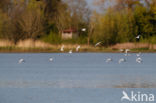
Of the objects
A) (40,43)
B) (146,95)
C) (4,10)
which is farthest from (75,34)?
(146,95)

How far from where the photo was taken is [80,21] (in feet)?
193

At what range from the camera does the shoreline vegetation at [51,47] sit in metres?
43.3

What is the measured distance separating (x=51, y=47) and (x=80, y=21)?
49.1ft

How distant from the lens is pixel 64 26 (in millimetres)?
56969

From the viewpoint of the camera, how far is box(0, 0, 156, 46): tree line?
48219 mm

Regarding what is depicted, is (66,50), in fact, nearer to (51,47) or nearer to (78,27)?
(51,47)

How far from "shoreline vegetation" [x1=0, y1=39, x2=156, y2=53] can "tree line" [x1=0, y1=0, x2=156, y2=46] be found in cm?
150

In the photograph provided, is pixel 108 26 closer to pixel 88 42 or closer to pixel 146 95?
pixel 88 42

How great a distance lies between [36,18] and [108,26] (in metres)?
8.62

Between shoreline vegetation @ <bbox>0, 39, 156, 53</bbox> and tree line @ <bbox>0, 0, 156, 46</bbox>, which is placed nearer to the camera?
shoreline vegetation @ <bbox>0, 39, 156, 53</bbox>

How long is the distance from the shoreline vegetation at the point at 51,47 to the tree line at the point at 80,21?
4.91 feet

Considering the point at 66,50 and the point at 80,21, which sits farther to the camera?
the point at 80,21

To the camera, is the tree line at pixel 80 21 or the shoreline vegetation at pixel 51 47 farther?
the tree line at pixel 80 21

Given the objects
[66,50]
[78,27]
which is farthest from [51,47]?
[78,27]
